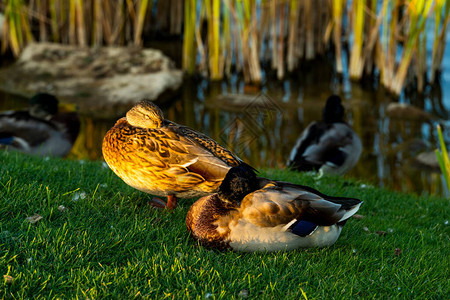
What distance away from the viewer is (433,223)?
525 centimetres

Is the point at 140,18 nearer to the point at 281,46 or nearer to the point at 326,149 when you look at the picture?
the point at 281,46

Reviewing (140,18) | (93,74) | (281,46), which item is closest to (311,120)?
(281,46)

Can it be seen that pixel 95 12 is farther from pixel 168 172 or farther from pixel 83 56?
pixel 168 172

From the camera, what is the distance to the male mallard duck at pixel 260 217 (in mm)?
3785

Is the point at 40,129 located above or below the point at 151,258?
below

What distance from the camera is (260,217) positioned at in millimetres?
3770

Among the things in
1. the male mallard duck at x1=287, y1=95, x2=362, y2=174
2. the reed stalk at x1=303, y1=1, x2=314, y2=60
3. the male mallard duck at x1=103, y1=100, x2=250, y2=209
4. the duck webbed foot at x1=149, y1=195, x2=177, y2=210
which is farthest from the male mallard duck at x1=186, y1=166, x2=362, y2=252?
the reed stalk at x1=303, y1=1, x2=314, y2=60

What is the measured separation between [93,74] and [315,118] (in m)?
4.87

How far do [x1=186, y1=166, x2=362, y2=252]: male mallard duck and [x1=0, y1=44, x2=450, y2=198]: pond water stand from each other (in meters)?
3.69

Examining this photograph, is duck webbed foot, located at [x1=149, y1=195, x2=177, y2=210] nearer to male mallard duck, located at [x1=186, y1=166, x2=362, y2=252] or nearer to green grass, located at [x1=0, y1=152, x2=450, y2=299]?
green grass, located at [x1=0, y1=152, x2=450, y2=299]

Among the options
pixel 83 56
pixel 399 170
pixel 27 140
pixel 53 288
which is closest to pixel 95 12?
pixel 83 56

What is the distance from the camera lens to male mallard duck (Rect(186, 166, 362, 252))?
3785 millimetres

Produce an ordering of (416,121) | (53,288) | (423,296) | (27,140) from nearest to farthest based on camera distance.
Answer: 1. (53,288)
2. (423,296)
3. (27,140)
4. (416,121)

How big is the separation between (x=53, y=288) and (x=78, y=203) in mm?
1088
